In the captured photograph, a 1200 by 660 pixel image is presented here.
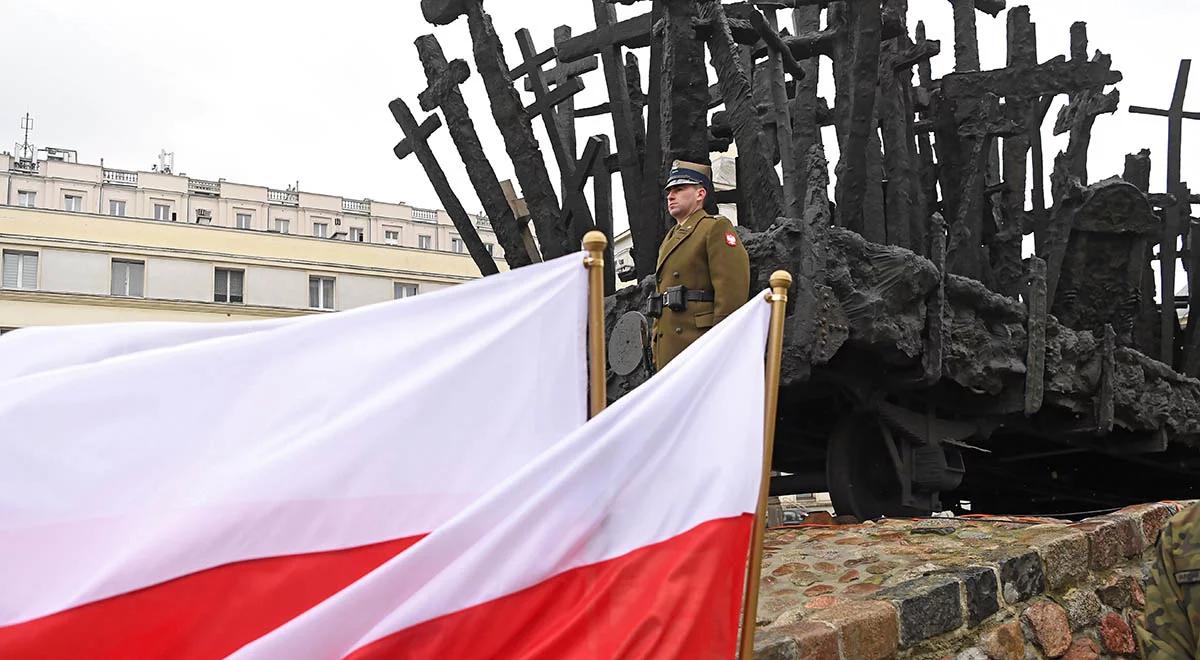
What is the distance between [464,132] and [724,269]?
5.33 metres

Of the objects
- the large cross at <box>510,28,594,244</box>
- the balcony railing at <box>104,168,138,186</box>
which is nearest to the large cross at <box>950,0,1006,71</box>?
the large cross at <box>510,28,594,244</box>

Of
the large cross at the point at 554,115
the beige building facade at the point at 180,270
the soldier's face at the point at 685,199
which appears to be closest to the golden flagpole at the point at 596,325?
the soldier's face at the point at 685,199

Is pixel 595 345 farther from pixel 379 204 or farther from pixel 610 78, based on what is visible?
pixel 379 204

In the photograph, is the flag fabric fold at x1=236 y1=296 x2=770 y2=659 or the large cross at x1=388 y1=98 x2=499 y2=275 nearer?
the flag fabric fold at x1=236 y1=296 x2=770 y2=659

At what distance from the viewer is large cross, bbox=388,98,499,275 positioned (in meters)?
10.7

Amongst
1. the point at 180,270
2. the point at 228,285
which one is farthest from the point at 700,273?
the point at 228,285

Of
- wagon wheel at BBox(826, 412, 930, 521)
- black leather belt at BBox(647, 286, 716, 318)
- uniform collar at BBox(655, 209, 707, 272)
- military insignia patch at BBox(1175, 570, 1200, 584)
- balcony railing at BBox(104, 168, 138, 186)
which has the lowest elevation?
wagon wheel at BBox(826, 412, 930, 521)

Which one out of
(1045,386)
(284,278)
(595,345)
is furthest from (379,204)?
(595,345)

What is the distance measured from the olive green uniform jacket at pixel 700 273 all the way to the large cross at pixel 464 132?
4712mm

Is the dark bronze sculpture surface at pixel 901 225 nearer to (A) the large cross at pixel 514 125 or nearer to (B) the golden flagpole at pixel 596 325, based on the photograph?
(A) the large cross at pixel 514 125

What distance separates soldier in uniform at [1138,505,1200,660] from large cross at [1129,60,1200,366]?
999 centimetres

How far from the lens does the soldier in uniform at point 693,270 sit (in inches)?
211

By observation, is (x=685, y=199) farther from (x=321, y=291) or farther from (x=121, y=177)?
(x=121, y=177)

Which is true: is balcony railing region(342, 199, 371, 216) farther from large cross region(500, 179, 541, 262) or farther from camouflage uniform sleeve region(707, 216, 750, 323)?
camouflage uniform sleeve region(707, 216, 750, 323)
